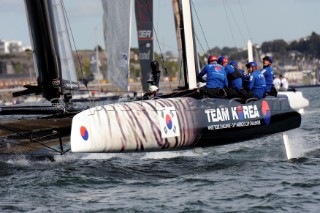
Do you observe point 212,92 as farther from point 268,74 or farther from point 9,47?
point 9,47

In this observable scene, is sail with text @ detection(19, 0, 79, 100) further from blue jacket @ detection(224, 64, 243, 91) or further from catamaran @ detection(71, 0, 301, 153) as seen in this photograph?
blue jacket @ detection(224, 64, 243, 91)

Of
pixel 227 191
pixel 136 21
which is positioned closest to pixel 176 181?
pixel 227 191

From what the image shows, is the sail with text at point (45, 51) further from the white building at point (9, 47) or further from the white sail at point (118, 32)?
the white building at point (9, 47)

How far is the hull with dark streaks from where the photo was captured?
364 inches

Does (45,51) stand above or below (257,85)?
above

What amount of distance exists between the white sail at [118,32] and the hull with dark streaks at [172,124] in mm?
5927

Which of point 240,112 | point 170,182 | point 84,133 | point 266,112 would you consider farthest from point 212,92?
point 84,133

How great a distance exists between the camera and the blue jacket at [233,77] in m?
11.3

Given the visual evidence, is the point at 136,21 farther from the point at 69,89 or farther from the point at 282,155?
the point at 282,155

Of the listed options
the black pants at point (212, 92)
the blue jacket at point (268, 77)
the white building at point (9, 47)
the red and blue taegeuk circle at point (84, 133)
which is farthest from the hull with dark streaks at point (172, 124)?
the white building at point (9, 47)

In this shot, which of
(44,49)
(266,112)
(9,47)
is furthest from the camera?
(9,47)

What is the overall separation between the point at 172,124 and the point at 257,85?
2034 millimetres

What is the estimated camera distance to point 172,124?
32.3 ft

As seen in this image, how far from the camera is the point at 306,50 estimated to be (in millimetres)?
133125
